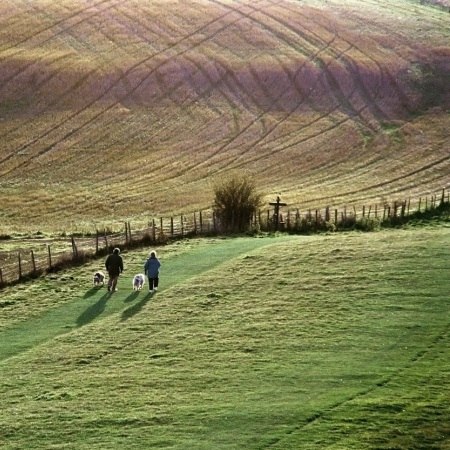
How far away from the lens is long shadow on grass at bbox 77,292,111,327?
1041 inches

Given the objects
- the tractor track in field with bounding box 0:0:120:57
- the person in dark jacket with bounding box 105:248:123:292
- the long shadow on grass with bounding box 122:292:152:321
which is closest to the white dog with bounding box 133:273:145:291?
the person in dark jacket with bounding box 105:248:123:292

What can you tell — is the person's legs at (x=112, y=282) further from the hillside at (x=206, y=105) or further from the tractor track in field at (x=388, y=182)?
the tractor track in field at (x=388, y=182)

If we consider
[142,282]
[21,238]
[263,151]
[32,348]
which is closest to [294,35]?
[263,151]

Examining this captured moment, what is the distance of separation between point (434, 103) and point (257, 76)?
52.9ft

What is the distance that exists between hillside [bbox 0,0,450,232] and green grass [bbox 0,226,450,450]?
22.3 metres

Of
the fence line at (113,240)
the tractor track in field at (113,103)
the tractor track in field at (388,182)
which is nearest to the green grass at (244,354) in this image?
the fence line at (113,240)

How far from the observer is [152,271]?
28.8 metres

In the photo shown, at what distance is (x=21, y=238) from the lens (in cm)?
4541

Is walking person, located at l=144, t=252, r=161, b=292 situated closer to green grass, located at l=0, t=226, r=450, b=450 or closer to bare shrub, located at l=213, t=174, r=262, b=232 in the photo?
green grass, located at l=0, t=226, r=450, b=450

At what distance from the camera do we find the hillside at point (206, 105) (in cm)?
5878

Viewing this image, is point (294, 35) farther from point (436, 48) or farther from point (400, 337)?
point (400, 337)

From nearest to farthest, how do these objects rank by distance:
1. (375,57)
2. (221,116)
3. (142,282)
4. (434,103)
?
(142,282) → (221,116) → (434,103) → (375,57)

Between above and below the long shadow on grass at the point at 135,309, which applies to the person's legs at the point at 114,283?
above

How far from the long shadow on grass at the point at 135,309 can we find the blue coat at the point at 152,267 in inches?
28.4
